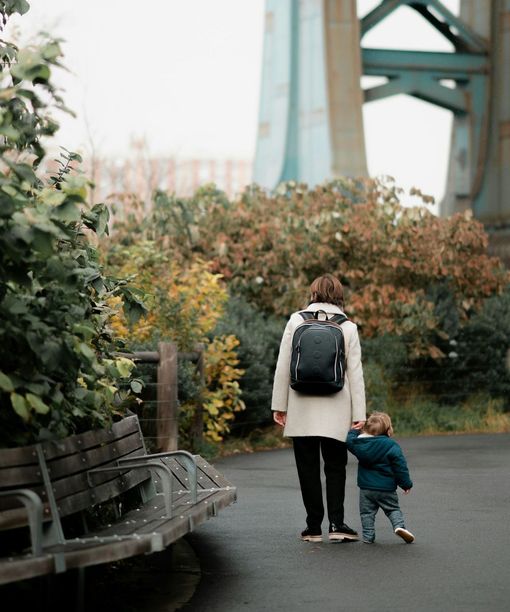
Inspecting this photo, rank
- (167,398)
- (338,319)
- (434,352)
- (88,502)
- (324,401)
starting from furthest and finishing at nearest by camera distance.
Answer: (434,352) < (167,398) < (338,319) < (324,401) < (88,502)

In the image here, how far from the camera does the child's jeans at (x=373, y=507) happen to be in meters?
9.20

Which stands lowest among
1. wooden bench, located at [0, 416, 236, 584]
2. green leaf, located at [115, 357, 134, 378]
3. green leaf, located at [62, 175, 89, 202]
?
wooden bench, located at [0, 416, 236, 584]

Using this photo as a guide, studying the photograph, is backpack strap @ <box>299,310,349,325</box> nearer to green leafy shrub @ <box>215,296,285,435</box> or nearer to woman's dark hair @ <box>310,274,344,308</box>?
woman's dark hair @ <box>310,274,344,308</box>

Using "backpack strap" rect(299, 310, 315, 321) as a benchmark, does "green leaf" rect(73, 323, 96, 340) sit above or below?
below

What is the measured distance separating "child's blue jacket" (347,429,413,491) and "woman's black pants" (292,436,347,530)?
6.8 inches

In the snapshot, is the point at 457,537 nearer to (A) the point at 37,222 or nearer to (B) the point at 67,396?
(B) the point at 67,396

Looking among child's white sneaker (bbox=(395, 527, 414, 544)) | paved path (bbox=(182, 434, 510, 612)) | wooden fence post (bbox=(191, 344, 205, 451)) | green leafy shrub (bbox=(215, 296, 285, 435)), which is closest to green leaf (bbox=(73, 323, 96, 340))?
paved path (bbox=(182, 434, 510, 612))

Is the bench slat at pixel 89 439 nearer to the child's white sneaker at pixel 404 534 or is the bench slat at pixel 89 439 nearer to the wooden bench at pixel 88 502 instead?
the wooden bench at pixel 88 502

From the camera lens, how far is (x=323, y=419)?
30.3 feet

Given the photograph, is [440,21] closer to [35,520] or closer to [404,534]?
[404,534]

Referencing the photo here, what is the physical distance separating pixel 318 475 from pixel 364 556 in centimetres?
80

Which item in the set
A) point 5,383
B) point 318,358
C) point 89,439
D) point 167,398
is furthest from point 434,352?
point 5,383

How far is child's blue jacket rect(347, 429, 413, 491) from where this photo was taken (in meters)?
9.15

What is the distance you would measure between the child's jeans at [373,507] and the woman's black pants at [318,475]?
0.16 metres
